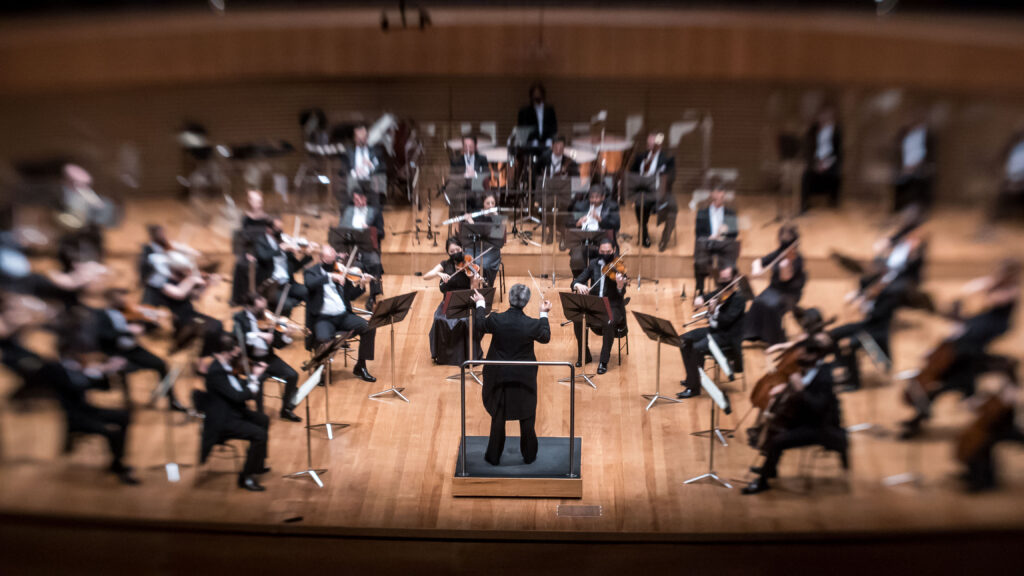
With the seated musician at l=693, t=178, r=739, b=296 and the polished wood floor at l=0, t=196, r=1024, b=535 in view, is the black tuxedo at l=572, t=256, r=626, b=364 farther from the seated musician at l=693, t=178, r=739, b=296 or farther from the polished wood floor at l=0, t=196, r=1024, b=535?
the seated musician at l=693, t=178, r=739, b=296

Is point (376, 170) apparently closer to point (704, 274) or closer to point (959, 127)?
point (704, 274)

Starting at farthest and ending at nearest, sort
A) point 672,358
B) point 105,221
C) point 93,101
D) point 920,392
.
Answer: point 93,101
point 672,358
point 105,221
point 920,392

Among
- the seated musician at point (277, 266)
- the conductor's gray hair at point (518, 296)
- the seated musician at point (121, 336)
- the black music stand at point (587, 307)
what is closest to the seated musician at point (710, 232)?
the black music stand at point (587, 307)

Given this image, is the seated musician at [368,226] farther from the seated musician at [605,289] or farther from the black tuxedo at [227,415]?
the black tuxedo at [227,415]

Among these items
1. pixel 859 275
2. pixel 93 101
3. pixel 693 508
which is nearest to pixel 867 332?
pixel 859 275

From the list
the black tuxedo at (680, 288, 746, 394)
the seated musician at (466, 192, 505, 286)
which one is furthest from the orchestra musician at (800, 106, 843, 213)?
the seated musician at (466, 192, 505, 286)

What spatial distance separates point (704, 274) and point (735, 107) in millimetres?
2776

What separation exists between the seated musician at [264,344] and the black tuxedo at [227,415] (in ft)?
0.42

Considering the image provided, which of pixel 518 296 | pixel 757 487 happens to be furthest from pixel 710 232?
pixel 757 487

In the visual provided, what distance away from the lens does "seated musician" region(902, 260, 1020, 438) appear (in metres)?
4.53

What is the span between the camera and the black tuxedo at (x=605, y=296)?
6281 mm

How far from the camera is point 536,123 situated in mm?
8875

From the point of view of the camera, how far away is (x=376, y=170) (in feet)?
27.2

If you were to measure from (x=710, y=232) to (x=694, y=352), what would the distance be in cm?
142
